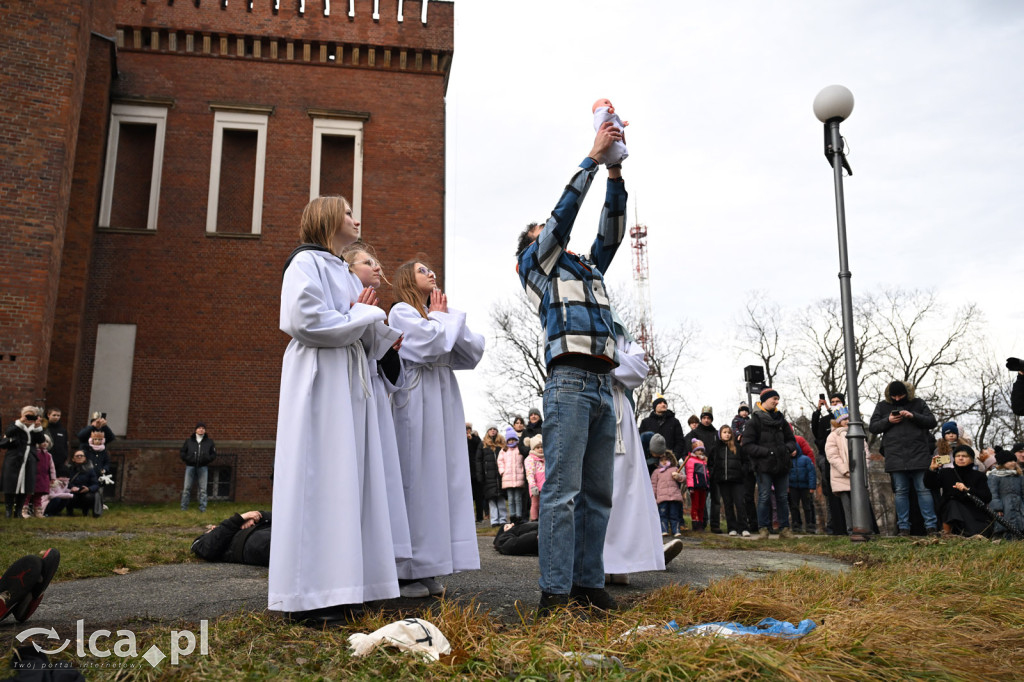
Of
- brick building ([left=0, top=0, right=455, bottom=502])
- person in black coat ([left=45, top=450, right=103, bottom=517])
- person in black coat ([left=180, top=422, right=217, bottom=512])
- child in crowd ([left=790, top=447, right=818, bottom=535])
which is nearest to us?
child in crowd ([left=790, top=447, right=818, bottom=535])

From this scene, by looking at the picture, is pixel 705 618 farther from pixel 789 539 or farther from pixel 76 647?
pixel 789 539

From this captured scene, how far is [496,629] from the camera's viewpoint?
11.3 feet

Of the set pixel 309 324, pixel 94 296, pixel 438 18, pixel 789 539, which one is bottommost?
pixel 789 539

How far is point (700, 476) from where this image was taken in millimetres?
12289

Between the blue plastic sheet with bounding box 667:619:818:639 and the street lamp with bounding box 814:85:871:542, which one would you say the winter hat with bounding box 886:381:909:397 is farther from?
the blue plastic sheet with bounding box 667:619:818:639

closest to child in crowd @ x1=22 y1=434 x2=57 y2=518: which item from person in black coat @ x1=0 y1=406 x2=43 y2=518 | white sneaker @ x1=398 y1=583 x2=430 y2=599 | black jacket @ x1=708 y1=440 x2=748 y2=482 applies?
person in black coat @ x1=0 y1=406 x2=43 y2=518

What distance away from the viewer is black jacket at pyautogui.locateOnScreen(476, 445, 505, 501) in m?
14.3

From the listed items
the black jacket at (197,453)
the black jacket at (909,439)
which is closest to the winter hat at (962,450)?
the black jacket at (909,439)

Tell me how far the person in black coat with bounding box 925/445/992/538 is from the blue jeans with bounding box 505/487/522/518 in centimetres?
661

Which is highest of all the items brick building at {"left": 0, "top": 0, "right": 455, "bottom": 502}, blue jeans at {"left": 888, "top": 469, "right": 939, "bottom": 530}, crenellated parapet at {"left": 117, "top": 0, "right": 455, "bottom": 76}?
crenellated parapet at {"left": 117, "top": 0, "right": 455, "bottom": 76}

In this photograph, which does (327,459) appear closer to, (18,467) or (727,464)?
(727,464)

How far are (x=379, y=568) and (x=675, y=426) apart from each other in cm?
969

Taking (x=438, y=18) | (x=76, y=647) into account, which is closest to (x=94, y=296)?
(x=438, y=18)

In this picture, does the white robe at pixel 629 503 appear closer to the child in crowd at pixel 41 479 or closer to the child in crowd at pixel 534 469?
the child in crowd at pixel 534 469
